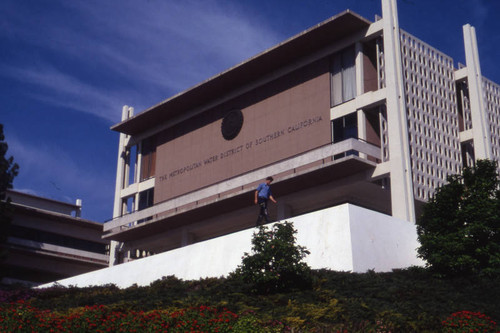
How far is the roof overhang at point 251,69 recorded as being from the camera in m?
31.9

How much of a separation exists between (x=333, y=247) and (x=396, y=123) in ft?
34.3

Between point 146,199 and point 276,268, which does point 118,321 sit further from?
point 146,199

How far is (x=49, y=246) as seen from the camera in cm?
5191

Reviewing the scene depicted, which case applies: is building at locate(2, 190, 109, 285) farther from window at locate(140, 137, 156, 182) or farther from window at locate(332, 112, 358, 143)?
window at locate(332, 112, 358, 143)

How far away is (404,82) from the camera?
103 feet

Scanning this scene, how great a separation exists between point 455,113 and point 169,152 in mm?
16644

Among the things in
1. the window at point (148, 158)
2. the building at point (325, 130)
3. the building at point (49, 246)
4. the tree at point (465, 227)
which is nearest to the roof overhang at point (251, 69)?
the building at point (325, 130)

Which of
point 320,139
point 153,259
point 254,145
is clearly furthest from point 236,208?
point 153,259

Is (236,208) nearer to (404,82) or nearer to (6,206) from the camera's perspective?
(404,82)

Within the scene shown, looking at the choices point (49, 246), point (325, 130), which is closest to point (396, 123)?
point (325, 130)

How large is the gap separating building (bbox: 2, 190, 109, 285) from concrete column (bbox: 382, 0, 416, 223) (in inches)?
1175

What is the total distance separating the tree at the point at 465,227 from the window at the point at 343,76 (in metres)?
10.8

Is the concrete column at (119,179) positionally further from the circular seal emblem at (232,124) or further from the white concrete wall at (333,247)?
the white concrete wall at (333,247)

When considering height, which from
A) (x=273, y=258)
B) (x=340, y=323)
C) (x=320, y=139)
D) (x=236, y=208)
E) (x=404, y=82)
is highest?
(x=404, y=82)
